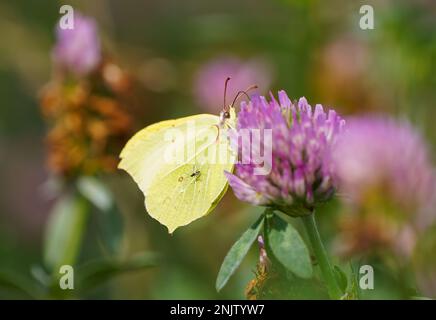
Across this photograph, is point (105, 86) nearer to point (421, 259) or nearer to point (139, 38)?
point (421, 259)

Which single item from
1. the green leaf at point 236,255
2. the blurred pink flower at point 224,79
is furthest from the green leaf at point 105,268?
the blurred pink flower at point 224,79

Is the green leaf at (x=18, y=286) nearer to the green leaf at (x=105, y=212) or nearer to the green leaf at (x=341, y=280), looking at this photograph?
the green leaf at (x=105, y=212)

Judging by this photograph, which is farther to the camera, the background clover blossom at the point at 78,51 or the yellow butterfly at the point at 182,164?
the background clover blossom at the point at 78,51

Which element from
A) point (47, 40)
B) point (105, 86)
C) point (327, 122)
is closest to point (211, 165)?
point (327, 122)

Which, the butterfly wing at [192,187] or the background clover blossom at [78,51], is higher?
the background clover blossom at [78,51]

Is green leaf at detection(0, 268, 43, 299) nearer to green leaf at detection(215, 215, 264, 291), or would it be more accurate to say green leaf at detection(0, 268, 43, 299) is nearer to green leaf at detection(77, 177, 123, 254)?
green leaf at detection(77, 177, 123, 254)

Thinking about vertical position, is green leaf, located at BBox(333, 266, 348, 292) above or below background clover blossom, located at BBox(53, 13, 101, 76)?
below

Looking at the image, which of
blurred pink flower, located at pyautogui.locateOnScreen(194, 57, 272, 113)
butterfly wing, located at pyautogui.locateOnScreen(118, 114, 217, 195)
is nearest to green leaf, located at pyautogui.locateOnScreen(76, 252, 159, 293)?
butterfly wing, located at pyautogui.locateOnScreen(118, 114, 217, 195)
